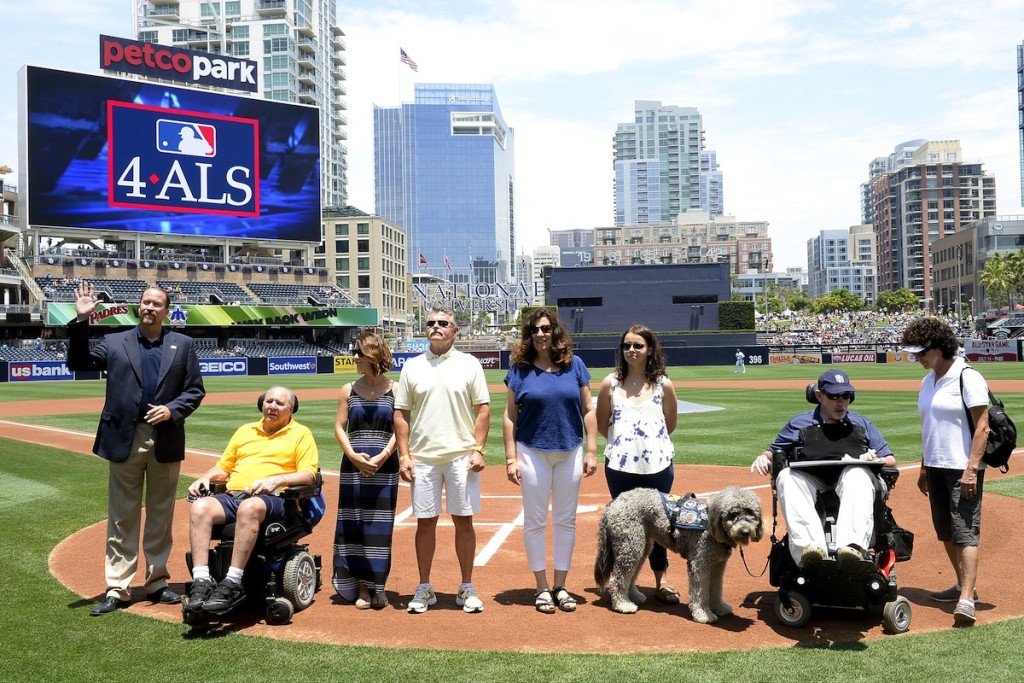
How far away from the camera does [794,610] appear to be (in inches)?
210

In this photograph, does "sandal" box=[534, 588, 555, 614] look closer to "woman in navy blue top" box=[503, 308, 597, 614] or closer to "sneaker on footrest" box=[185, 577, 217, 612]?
"woman in navy blue top" box=[503, 308, 597, 614]

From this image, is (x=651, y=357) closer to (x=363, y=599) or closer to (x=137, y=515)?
(x=363, y=599)

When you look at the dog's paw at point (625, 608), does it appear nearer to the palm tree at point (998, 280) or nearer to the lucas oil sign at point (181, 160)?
the lucas oil sign at point (181, 160)

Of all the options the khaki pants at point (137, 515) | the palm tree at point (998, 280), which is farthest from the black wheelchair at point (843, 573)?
the palm tree at point (998, 280)

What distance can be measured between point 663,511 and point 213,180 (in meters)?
62.4

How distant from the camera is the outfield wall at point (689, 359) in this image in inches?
2051

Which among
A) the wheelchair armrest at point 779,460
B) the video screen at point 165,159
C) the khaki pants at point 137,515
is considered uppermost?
the video screen at point 165,159

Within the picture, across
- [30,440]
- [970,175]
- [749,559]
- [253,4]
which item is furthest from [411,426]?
[970,175]

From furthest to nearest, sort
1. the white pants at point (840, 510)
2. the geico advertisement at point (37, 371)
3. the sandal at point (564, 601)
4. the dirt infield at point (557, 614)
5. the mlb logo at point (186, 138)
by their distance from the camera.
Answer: the mlb logo at point (186, 138)
the geico advertisement at point (37, 371)
the sandal at point (564, 601)
the dirt infield at point (557, 614)
the white pants at point (840, 510)

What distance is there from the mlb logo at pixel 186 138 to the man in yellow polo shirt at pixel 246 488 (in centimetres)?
5993

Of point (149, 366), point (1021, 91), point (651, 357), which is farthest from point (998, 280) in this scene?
point (149, 366)

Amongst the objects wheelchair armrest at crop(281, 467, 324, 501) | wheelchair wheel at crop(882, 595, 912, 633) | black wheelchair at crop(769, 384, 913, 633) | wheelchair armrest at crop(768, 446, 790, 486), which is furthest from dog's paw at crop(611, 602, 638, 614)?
wheelchair armrest at crop(281, 467, 324, 501)

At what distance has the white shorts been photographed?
5715mm

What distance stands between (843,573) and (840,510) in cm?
38
